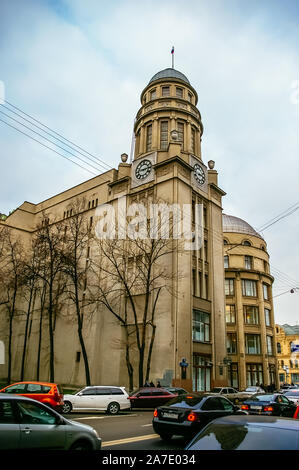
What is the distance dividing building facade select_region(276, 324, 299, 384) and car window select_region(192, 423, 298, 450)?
89.3m

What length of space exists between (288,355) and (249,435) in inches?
3906

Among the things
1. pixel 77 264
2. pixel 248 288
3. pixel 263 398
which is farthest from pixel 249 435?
pixel 248 288

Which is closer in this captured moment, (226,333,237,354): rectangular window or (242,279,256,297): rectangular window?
(226,333,237,354): rectangular window

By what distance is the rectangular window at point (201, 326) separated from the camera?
31.3m

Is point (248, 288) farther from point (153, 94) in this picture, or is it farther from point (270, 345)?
point (153, 94)

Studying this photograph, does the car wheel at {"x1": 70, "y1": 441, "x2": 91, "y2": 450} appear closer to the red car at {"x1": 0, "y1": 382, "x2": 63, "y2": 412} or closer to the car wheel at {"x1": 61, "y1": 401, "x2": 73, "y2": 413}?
the red car at {"x1": 0, "y1": 382, "x2": 63, "y2": 412}

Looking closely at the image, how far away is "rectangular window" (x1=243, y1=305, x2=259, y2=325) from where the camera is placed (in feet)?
163

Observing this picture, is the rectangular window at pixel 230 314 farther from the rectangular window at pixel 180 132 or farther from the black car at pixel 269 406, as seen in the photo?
the black car at pixel 269 406

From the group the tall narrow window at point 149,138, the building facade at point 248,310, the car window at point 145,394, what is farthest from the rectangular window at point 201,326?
the tall narrow window at point 149,138

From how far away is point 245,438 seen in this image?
12.4 ft

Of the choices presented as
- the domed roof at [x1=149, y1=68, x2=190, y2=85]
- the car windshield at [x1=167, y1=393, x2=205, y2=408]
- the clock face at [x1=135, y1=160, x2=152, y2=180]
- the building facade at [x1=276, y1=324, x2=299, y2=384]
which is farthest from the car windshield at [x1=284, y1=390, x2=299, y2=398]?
the building facade at [x1=276, y1=324, x2=299, y2=384]

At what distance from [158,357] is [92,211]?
19255 mm

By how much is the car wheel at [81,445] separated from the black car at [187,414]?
384 centimetres
